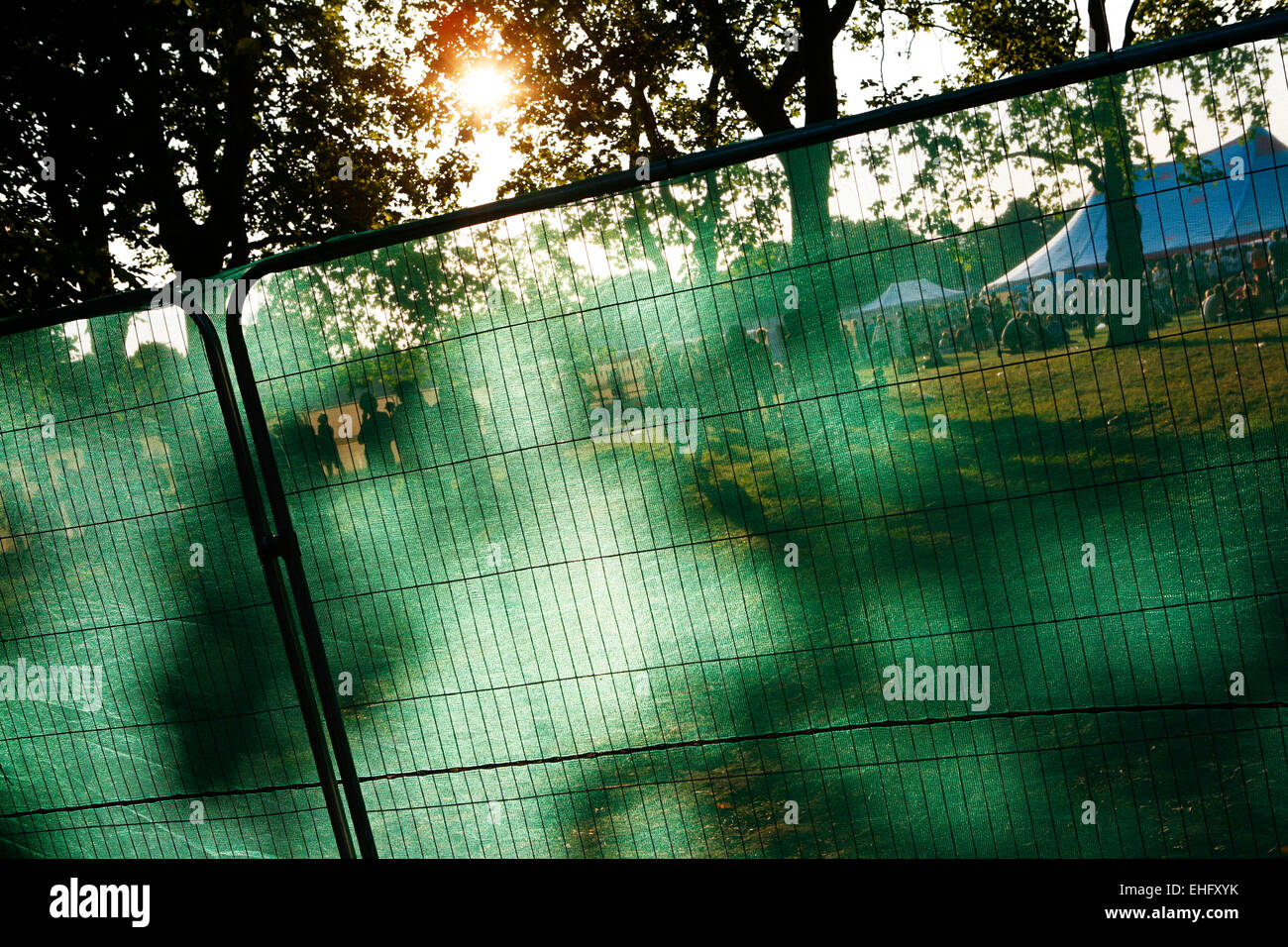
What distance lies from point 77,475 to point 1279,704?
13.5 feet

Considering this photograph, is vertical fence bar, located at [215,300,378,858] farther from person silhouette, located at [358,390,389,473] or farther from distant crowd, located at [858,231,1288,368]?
distant crowd, located at [858,231,1288,368]

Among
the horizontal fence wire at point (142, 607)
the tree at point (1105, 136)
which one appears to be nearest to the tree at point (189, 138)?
the horizontal fence wire at point (142, 607)

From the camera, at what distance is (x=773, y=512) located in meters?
3.00

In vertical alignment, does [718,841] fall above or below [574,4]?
below

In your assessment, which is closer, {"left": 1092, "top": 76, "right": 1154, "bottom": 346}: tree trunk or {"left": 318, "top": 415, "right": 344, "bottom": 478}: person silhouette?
{"left": 1092, "top": 76, "right": 1154, "bottom": 346}: tree trunk

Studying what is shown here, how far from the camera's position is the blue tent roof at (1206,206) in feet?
8.57

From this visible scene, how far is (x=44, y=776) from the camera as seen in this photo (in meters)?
3.70

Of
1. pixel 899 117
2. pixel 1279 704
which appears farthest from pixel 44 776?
pixel 1279 704

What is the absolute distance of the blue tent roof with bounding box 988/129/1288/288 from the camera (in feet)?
8.57

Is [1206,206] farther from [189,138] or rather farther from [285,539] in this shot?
[189,138]

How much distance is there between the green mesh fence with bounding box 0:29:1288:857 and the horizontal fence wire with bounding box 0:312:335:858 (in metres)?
0.02

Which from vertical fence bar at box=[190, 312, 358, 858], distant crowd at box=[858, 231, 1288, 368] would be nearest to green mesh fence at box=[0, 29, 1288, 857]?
distant crowd at box=[858, 231, 1288, 368]

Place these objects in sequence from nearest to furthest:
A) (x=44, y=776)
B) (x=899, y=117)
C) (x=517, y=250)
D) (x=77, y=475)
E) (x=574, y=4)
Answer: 1. (x=899, y=117)
2. (x=517, y=250)
3. (x=77, y=475)
4. (x=44, y=776)
5. (x=574, y=4)

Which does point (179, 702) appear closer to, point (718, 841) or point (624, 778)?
point (624, 778)
